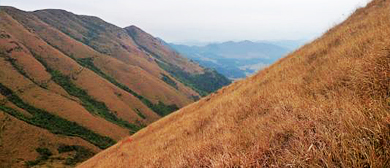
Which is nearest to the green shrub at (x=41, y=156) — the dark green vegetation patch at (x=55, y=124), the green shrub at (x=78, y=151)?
the green shrub at (x=78, y=151)

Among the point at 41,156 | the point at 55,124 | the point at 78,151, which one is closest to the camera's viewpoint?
the point at 41,156

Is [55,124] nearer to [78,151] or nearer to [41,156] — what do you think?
[78,151]

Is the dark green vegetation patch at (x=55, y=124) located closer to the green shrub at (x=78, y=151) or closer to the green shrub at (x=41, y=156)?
the green shrub at (x=78, y=151)

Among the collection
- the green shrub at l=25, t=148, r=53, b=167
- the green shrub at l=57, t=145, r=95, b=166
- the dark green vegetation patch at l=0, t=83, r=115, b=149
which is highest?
the dark green vegetation patch at l=0, t=83, r=115, b=149

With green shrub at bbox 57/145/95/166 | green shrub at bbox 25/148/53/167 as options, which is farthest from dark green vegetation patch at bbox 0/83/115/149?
green shrub at bbox 25/148/53/167

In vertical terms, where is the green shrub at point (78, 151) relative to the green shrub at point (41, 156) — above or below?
below

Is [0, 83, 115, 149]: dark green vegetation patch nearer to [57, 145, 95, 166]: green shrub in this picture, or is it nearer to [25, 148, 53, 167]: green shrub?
[57, 145, 95, 166]: green shrub

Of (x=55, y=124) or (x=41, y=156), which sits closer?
(x=41, y=156)

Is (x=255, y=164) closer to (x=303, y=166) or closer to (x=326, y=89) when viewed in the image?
(x=303, y=166)

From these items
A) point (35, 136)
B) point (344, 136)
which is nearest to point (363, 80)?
point (344, 136)

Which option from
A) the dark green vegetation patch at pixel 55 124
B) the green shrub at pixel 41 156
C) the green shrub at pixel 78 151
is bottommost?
the green shrub at pixel 78 151

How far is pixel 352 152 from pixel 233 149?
2.45 meters

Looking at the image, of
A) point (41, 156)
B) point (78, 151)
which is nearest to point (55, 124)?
point (78, 151)

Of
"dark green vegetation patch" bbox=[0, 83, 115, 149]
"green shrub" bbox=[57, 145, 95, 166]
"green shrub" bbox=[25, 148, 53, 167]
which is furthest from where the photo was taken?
"dark green vegetation patch" bbox=[0, 83, 115, 149]
